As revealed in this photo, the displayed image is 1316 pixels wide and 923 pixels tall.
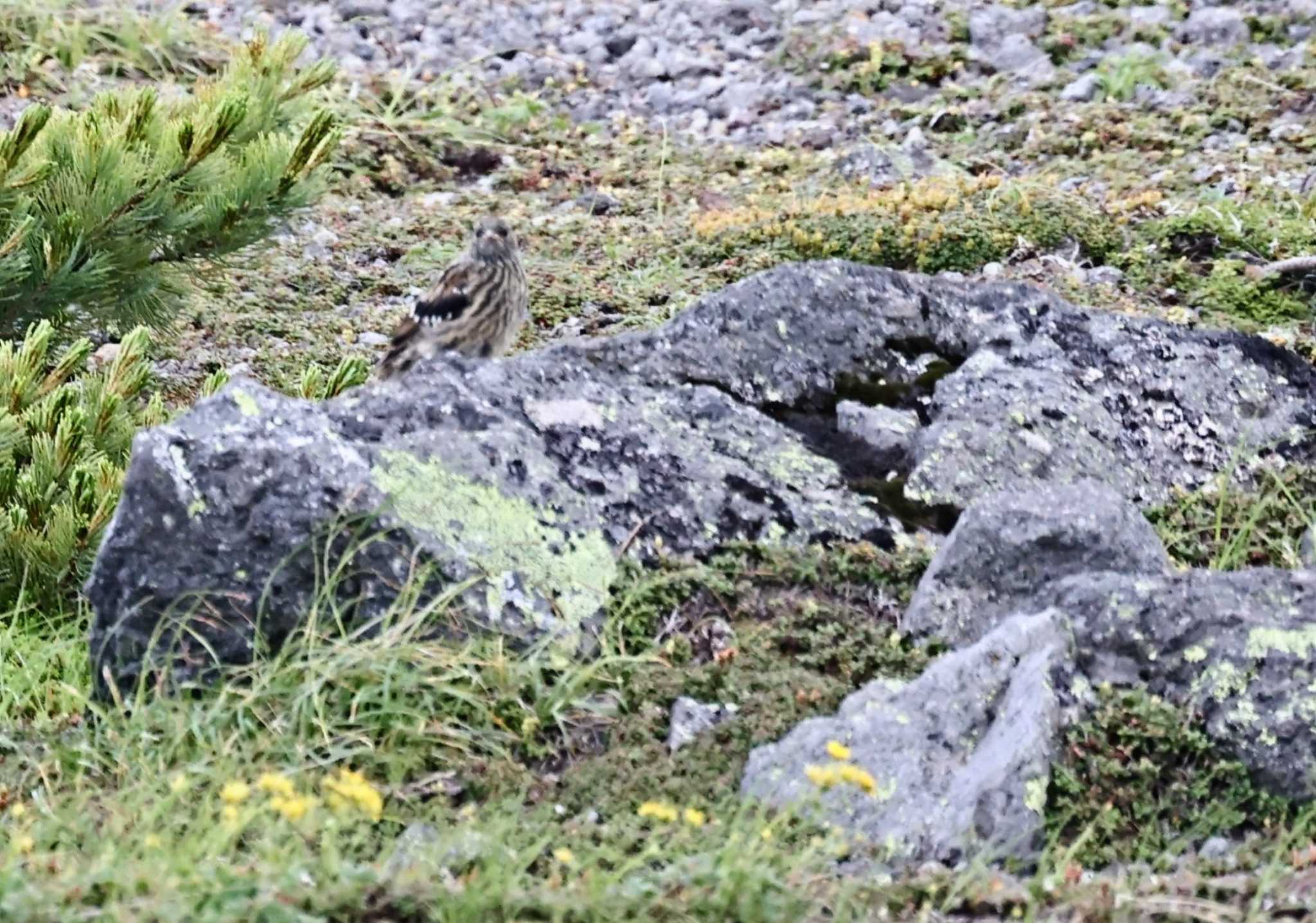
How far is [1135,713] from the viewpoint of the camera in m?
4.20

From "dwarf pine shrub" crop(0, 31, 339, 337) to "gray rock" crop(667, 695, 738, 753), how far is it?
11.1 feet

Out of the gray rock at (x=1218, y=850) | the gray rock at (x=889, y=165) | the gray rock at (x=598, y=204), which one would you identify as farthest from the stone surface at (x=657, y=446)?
the gray rock at (x=598, y=204)

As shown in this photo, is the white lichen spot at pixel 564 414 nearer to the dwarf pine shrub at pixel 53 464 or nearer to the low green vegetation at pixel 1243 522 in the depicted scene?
the dwarf pine shrub at pixel 53 464

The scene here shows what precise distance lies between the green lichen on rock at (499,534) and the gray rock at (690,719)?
395mm

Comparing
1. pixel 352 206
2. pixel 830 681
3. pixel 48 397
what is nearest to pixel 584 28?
pixel 352 206

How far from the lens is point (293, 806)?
320 cm

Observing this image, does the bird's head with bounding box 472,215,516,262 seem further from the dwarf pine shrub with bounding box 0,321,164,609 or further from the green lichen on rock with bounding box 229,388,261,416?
the green lichen on rock with bounding box 229,388,261,416

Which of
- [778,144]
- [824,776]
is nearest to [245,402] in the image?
[824,776]

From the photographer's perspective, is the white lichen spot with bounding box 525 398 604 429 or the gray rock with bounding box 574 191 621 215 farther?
the gray rock with bounding box 574 191 621 215

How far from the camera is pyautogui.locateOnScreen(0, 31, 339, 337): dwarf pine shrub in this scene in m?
6.81

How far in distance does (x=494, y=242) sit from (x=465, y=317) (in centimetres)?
44

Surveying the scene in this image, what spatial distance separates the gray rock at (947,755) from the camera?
3857 millimetres

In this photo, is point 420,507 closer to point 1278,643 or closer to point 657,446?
point 657,446

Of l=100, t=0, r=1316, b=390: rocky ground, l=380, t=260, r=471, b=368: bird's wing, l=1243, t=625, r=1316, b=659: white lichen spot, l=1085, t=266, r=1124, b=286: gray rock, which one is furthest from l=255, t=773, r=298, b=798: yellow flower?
l=1085, t=266, r=1124, b=286: gray rock
